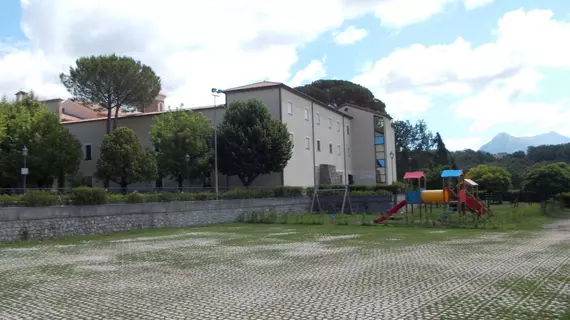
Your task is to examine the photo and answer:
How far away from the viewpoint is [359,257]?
13.8 meters

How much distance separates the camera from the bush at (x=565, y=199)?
4559cm

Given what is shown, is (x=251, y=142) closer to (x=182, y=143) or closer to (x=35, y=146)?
(x=182, y=143)

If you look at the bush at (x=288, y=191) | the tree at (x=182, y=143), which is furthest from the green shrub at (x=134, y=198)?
the bush at (x=288, y=191)

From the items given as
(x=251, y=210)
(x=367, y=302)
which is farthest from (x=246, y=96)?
(x=367, y=302)

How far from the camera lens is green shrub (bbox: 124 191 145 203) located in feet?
83.1

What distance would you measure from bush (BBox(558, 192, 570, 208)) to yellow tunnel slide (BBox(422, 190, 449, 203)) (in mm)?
25485

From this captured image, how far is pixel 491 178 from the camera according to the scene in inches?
1921

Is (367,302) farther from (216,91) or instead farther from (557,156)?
(557,156)

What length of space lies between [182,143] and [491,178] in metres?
31.0

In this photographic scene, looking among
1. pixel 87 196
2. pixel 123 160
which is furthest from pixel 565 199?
pixel 87 196

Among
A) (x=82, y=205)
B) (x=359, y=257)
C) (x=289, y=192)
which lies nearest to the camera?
(x=359, y=257)

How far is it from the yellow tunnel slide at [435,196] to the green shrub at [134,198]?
51.1ft

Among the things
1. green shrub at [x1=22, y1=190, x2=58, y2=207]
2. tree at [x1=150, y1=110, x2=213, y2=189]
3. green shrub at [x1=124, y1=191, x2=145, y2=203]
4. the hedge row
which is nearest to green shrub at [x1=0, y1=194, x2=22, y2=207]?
the hedge row

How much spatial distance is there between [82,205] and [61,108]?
40.2 metres
